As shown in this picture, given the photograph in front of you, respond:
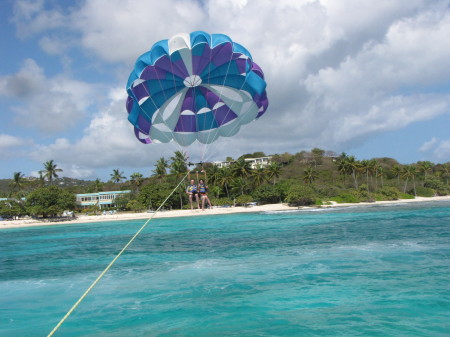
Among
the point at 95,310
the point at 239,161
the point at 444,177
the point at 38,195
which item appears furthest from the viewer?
the point at 444,177

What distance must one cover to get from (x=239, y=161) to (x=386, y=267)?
49.7 m

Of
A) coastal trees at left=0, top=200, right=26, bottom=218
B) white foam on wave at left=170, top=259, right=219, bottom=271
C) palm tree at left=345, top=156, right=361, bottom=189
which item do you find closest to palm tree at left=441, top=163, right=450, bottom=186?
palm tree at left=345, top=156, right=361, bottom=189

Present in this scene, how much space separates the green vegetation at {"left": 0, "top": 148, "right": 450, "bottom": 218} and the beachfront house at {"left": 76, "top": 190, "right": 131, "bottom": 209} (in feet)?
16.2

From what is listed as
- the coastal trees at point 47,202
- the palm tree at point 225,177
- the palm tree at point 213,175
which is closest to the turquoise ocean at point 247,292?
the coastal trees at point 47,202

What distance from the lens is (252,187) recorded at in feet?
205

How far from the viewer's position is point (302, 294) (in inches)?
339

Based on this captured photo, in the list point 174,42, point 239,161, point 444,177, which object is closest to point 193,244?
point 174,42

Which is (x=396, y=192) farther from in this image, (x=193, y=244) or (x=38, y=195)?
(x=38, y=195)

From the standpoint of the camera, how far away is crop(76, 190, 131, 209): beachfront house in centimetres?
6700

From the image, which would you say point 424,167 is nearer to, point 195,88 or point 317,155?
point 317,155

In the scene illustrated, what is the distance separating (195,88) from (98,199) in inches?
2285

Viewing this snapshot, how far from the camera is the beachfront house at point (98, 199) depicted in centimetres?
6700

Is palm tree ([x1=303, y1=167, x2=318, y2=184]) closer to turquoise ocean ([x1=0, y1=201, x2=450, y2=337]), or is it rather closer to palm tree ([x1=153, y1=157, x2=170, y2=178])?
palm tree ([x1=153, y1=157, x2=170, y2=178])

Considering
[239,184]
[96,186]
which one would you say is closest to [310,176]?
[239,184]
